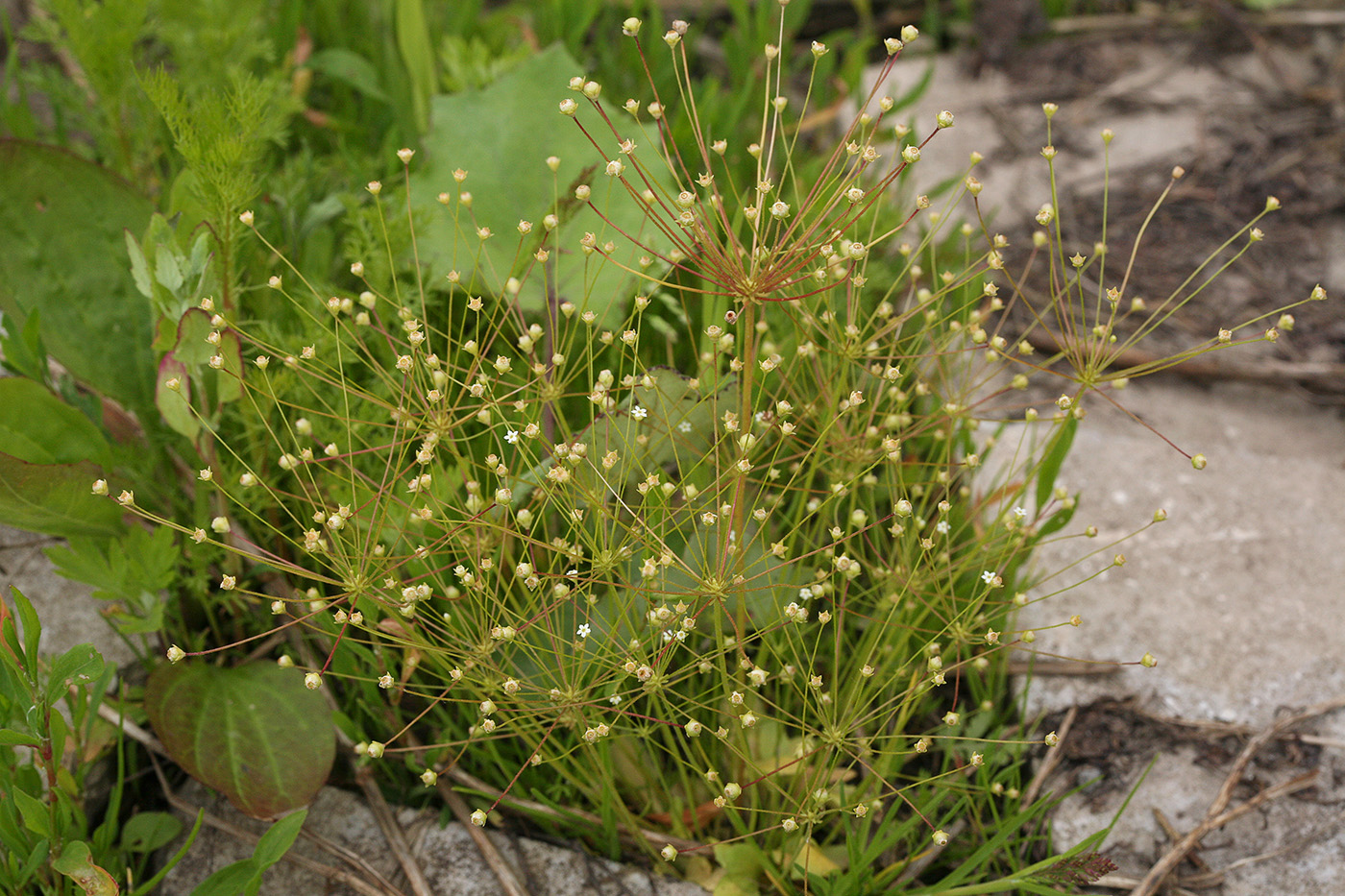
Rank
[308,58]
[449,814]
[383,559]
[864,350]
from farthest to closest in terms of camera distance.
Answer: [308,58]
[449,814]
[864,350]
[383,559]

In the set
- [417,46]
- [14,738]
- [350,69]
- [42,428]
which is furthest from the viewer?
[350,69]

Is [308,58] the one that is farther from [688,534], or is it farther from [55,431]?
[688,534]

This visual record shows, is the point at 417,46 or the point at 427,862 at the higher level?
the point at 417,46

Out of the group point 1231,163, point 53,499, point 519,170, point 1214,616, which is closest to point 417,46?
point 519,170

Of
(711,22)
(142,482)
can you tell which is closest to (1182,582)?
(142,482)

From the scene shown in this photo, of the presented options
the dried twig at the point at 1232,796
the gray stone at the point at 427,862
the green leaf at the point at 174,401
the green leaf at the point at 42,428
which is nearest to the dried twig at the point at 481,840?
the gray stone at the point at 427,862

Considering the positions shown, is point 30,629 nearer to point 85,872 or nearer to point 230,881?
point 85,872

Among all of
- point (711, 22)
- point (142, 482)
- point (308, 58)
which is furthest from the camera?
point (711, 22)
